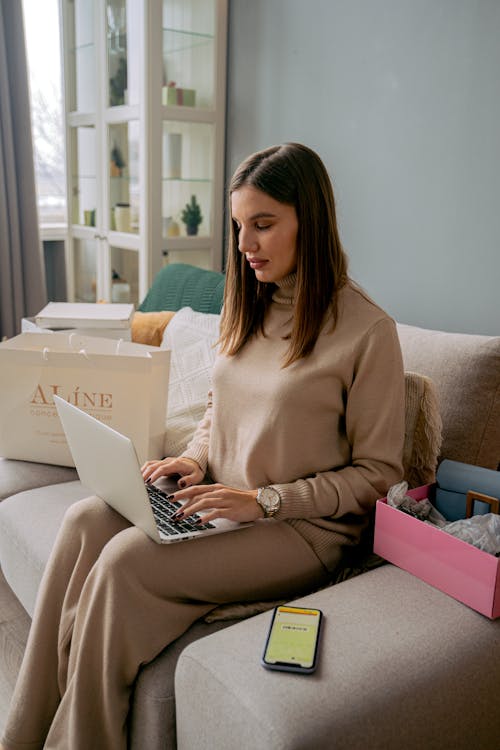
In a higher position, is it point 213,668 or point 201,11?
point 201,11

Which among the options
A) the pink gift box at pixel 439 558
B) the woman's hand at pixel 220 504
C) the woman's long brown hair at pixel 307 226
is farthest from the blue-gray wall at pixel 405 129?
the woman's hand at pixel 220 504

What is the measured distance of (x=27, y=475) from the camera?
1.86 m

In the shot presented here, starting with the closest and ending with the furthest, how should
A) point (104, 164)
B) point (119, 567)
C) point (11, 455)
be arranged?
point (119, 567), point (11, 455), point (104, 164)

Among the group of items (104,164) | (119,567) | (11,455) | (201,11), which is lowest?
(11,455)

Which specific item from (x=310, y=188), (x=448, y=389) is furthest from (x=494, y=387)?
(x=310, y=188)

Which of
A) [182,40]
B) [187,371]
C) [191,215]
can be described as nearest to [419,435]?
[187,371]

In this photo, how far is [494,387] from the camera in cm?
149

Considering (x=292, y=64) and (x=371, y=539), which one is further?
(x=292, y=64)

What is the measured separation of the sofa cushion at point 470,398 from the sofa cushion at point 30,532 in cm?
84

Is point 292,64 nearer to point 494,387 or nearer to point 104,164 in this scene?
point 104,164

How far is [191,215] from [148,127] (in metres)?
0.40

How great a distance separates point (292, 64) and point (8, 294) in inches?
66.4

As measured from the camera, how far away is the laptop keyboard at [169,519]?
1294mm

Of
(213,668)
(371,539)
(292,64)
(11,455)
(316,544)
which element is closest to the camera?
(213,668)
